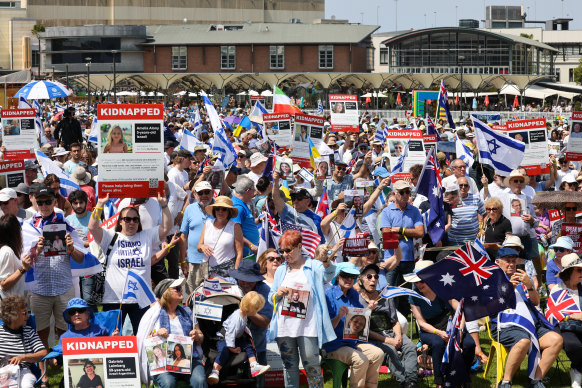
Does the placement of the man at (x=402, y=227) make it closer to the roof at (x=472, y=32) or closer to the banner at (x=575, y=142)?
the banner at (x=575, y=142)

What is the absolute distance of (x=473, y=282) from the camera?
8531 mm

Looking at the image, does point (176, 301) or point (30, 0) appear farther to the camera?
point (30, 0)

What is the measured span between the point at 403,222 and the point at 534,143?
4.26 meters

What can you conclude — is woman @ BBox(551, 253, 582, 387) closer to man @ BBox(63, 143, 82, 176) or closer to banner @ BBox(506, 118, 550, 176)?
banner @ BBox(506, 118, 550, 176)

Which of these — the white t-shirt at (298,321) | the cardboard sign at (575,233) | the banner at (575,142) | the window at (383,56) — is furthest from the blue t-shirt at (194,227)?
the window at (383,56)

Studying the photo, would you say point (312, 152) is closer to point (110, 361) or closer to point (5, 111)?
point (5, 111)

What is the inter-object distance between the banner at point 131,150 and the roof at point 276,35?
273ft

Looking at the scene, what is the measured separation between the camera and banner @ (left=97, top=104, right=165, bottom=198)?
9320 mm

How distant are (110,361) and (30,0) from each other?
125535 mm

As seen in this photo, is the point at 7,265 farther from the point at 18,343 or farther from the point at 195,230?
the point at 195,230

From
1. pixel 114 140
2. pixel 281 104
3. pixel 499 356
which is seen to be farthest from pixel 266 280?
pixel 281 104

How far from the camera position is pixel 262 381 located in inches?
340

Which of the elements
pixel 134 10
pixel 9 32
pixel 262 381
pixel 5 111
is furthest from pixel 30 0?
pixel 262 381

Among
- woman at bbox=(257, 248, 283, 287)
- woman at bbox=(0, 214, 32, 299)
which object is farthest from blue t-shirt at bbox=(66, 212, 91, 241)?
woman at bbox=(257, 248, 283, 287)
